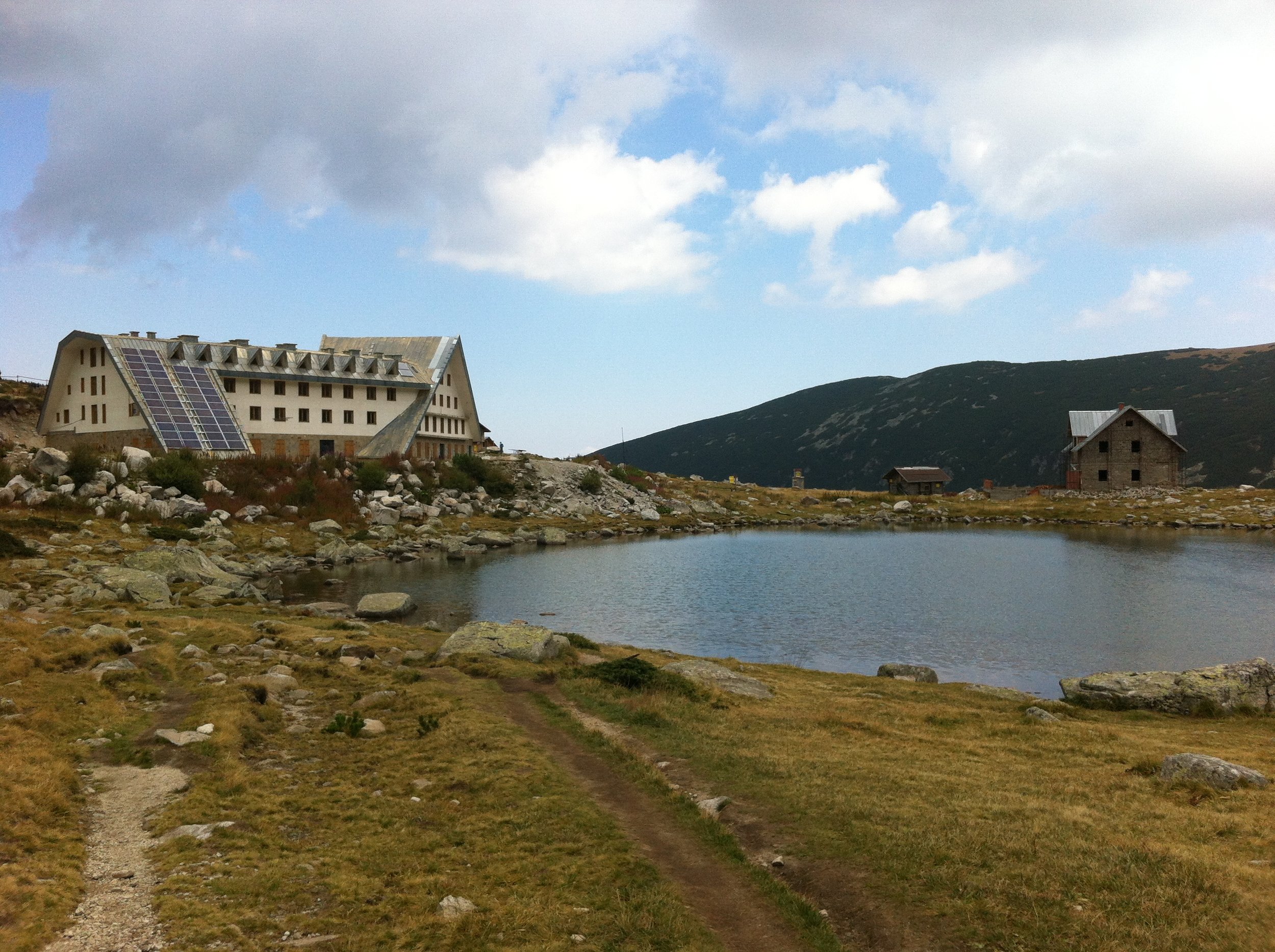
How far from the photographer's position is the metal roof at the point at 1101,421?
407 feet

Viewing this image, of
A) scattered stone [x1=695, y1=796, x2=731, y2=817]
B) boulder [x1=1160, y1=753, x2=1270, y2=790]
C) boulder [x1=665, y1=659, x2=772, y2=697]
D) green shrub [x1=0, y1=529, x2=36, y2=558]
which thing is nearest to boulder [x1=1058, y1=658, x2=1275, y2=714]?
boulder [x1=1160, y1=753, x2=1270, y2=790]

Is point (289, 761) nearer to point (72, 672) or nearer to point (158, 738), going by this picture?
point (158, 738)

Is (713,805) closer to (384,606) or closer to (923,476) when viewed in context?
(384,606)

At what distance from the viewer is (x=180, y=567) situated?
4878 cm

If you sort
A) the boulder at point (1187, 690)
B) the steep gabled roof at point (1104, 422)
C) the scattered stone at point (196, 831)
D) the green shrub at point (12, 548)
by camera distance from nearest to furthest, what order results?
the scattered stone at point (196, 831), the boulder at point (1187, 690), the green shrub at point (12, 548), the steep gabled roof at point (1104, 422)

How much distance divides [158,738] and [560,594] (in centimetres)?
3654

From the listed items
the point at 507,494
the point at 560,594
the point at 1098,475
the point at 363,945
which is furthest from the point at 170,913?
the point at 1098,475

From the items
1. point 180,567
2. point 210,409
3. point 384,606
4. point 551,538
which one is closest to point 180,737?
point 384,606

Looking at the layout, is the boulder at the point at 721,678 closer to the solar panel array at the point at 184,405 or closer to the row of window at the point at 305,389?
the solar panel array at the point at 184,405

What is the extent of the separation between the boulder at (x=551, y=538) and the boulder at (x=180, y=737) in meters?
66.0

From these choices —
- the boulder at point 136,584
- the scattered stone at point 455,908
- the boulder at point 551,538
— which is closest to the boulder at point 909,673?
the scattered stone at point 455,908

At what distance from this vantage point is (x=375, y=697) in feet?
77.5

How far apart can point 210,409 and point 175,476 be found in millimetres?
13936

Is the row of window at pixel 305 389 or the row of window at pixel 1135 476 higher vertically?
the row of window at pixel 305 389
